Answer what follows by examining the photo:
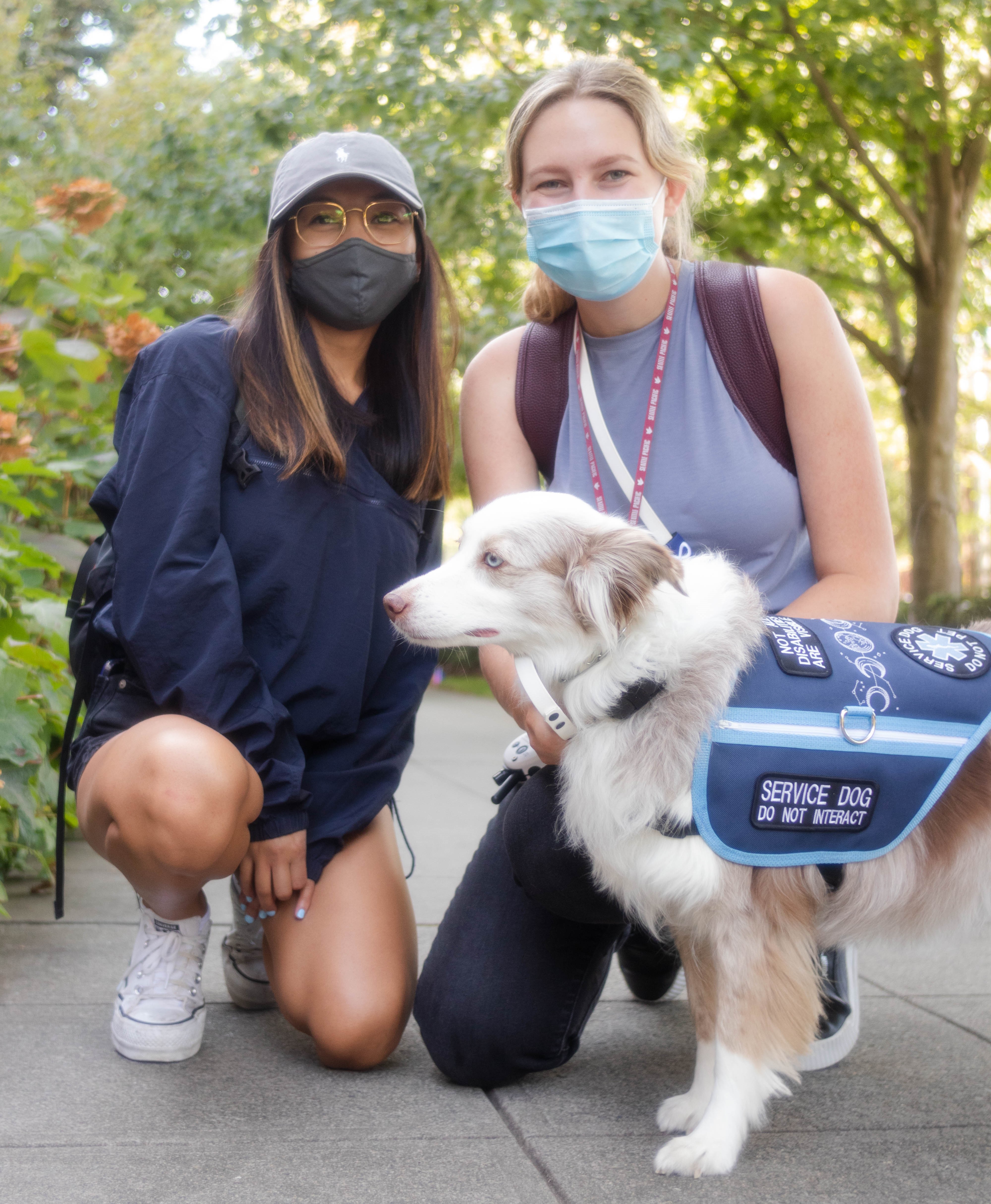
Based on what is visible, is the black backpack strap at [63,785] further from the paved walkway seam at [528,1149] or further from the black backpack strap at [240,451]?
the paved walkway seam at [528,1149]

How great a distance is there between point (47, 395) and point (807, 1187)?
3.75 metres

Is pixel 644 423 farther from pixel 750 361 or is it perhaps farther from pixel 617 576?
pixel 617 576

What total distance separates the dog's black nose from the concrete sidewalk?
1.09 meters

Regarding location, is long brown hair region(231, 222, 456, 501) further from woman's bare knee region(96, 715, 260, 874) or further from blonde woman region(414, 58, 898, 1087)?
woman's bare knee region(96, 715, 260, 874)

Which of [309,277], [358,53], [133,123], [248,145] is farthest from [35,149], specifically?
[309,277]

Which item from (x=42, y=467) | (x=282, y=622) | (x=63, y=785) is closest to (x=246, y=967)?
(x=63, y=785)

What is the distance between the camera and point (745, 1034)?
2254 millimetres

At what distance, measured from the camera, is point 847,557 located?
111 inches

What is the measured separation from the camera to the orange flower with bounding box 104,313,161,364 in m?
4.39

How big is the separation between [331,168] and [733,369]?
1140 millimetres

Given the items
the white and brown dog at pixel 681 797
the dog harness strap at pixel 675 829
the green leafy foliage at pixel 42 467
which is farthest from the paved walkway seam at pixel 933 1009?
the green leafy foliage at pixel 42 467

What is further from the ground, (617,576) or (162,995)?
(617,576)

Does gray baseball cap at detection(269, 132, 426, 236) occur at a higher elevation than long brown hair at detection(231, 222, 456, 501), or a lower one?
higher

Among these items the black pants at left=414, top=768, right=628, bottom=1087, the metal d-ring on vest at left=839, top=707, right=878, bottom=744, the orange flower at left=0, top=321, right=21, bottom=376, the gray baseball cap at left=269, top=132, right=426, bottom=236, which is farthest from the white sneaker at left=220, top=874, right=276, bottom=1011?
the orange flower at left=0, top=321, right=21, bottom=376
